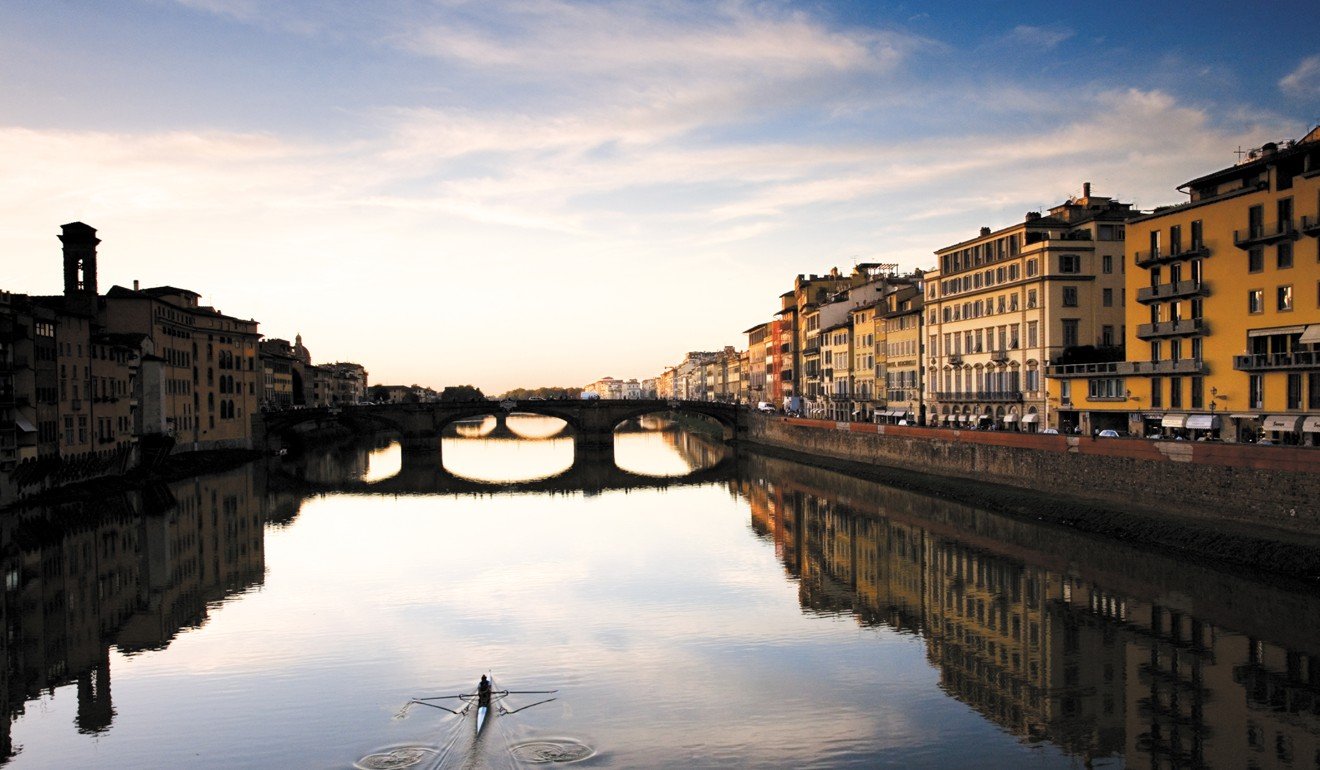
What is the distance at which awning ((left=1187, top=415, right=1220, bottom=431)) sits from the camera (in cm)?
3831

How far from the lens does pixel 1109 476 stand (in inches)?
1425

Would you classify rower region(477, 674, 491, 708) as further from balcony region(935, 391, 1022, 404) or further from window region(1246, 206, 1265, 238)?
balcony region(935, 391, 1022, 404)

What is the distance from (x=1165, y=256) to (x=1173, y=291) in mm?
Answer: 1446

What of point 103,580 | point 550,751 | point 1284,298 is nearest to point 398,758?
point 550,751

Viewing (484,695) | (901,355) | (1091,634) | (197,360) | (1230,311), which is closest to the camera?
(484,695)

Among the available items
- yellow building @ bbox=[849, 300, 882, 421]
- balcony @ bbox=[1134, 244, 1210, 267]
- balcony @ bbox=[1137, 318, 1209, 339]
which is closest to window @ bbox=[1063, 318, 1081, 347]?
balcony @ bbox=[1137, 318, 1209, 339]

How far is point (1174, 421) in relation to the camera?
40.6 meters

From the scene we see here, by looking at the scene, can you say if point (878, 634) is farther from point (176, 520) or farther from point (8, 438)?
point (8, 438)

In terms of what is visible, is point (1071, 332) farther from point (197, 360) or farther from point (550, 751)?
point (197, 360)

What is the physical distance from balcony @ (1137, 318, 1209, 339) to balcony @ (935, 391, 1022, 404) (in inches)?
479

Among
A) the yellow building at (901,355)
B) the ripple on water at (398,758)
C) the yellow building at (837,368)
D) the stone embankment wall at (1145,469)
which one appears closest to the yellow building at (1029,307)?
the yellow building at (901,355)

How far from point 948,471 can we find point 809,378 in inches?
1854

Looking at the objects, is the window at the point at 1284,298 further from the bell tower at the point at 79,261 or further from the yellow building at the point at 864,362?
the bell tower at the point at 79,261

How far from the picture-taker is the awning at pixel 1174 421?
4018 cm
